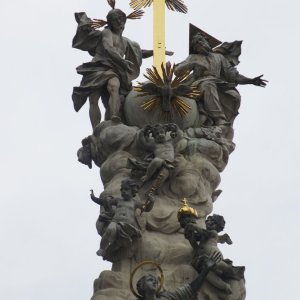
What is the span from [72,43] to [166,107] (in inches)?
116

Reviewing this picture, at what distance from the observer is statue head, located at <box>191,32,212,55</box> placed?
2447 centimetres

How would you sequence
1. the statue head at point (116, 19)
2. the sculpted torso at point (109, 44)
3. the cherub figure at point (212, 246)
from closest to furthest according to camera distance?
the cherub figure at point (212, 246) < the sculpted torso at point (109, 44) < the statue head at point (116, 19)

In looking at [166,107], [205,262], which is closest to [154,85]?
[166,107]

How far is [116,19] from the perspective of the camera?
24.4 metres

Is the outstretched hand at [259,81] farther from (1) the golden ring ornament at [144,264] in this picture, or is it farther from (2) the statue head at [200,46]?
(1) the golden ring ornament at [144,264]

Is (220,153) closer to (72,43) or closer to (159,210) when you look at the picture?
(159,210)

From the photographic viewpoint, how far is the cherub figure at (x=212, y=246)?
63.9ft

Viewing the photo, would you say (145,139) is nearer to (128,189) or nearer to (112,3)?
(128,189)

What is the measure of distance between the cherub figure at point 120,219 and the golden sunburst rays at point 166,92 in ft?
7.44

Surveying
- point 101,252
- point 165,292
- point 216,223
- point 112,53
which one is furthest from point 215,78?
point 165,292

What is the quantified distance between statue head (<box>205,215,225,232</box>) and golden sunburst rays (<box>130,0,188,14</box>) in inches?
259

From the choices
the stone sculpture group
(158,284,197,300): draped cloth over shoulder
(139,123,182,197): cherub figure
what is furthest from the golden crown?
(158,284,197,300): draped cloth over shoulder

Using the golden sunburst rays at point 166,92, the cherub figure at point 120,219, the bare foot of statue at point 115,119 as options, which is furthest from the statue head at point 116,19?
the cherub figure at point 120,219

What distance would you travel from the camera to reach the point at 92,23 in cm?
2462
